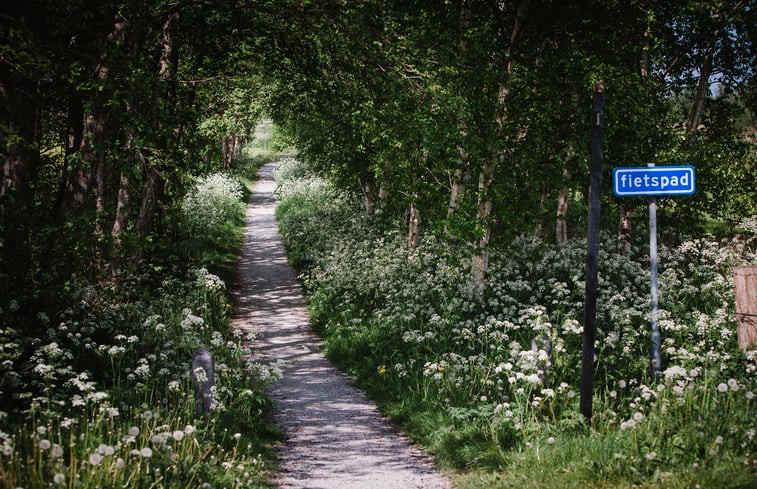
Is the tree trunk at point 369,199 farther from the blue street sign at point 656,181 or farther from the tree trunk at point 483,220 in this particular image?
the blue street sign at point 656,181

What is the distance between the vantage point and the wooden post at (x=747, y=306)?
7.36 m

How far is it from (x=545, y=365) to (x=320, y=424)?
3.26 metres

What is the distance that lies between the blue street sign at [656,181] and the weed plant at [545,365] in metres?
1.83

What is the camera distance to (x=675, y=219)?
1480 cm

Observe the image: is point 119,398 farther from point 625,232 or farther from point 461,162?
point 625,232

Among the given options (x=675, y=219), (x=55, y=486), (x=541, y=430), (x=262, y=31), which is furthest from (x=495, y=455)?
(x=675, y=219)

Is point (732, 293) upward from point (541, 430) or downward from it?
upward

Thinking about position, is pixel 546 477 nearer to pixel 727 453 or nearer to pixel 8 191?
pixel 727 453

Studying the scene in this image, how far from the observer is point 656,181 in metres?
6.13

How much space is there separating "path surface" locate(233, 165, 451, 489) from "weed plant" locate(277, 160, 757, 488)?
1.16 feet

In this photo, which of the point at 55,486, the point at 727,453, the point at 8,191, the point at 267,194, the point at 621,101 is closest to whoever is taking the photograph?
the point at 55,486

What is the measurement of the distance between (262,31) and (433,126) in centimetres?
365

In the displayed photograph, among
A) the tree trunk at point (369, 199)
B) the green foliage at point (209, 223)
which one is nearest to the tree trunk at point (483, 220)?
the green foliage at point (209, 223)

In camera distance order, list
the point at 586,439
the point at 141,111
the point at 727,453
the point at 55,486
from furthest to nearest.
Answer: the point at 141,111 → the point at 586,439 → the point at 727,453 → the point at 55,486
